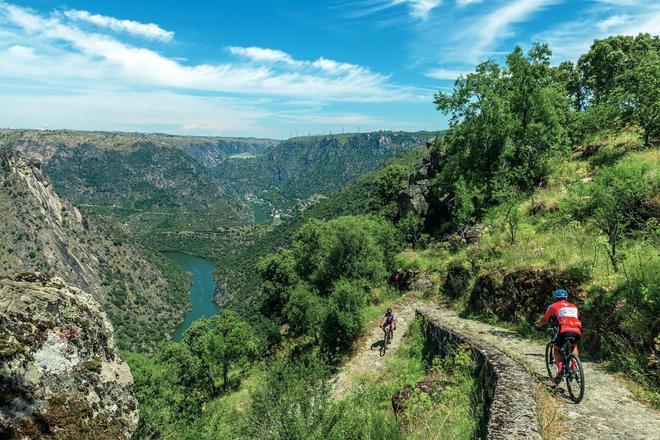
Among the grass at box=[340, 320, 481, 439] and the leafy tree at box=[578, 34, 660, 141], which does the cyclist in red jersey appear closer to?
the grass at box=[340, 320, 481, 439]

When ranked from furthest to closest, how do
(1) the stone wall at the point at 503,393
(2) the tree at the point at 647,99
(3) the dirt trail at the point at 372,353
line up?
(2) the tree at the point at 647,99 < (3) the dirt trail at the point at 372,353 < (1) the stone wall at the point at 503,393

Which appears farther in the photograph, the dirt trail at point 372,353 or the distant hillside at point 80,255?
the distant hillside at point 80,255

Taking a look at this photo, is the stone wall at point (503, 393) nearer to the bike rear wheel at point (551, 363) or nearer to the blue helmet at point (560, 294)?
the bike rear wheel at point (551, 363)

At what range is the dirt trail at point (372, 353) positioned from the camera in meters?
17.7

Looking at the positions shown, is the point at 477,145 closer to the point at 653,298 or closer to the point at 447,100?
the point at 447,100

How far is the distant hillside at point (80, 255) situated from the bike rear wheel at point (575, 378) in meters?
125

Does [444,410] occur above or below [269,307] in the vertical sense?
above

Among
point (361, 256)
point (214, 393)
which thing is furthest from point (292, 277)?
point (361, 256)

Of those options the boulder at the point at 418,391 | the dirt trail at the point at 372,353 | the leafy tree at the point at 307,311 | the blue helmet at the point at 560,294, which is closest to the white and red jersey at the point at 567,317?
the blue helmet at the point at 560,294

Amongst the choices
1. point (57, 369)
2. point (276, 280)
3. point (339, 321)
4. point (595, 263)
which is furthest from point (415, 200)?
point (57, 369)

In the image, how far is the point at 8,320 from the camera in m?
5.76

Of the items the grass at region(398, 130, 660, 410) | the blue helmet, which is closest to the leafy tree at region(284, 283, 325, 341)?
the grass at region(398, 130, 660, 410)

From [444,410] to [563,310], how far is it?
3358 mm

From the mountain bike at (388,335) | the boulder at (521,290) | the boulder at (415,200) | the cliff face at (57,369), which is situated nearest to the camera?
the cliff face at (57,369)
